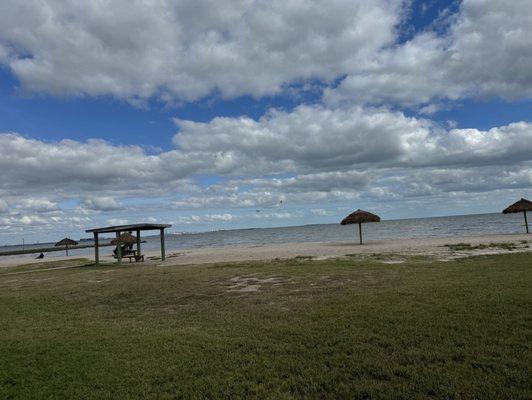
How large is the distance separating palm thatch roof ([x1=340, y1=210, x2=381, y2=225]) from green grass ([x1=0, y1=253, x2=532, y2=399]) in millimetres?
21483

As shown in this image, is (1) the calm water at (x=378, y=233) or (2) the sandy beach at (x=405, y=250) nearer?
(2) the sandy beach at (x=405, y=250)

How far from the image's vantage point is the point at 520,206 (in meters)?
33.1

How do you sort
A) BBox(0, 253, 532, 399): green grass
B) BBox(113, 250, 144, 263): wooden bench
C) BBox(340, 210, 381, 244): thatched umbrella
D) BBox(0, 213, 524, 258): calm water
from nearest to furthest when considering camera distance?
BBox(0, 253, 532, 399): green grass → BBox(113, 250, 144, 263): wooden bench → BBox(340, 210, 381, 244): thatched umbrella → BBox(0, 213, 524, 258): calm water

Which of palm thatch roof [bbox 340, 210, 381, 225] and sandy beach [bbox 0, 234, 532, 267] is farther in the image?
palm thatch roof [bbox 340, 210, 381, 225]

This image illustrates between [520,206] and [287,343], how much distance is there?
3398cm

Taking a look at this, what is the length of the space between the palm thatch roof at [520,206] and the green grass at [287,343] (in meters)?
25.9

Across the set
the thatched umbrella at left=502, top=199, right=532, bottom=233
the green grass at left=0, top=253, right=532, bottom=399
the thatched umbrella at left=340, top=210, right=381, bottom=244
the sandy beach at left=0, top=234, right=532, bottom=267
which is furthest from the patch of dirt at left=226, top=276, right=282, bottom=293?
the thatched umbrella at left=502, top=199, right=532, bottom=233

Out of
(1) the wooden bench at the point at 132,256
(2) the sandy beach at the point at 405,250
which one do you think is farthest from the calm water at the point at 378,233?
(1) the wooden bench at the point at 132,256

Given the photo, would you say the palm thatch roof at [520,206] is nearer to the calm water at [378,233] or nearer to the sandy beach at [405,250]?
the calm water at [378,233]

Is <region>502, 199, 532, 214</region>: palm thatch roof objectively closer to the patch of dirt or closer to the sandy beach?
the sandy beach

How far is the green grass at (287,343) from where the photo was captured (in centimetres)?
440

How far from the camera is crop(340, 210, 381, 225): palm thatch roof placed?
106 feet

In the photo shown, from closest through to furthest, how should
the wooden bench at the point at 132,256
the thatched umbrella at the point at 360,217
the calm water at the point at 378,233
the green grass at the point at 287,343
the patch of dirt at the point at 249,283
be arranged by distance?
the green grass at the point at 287,343 → the patch of dirt at the point at 249,283 → the wooden bench at the point at 132,256 → the thatched umbrella at the point at 360,217 → the calm water at the point at 378,233

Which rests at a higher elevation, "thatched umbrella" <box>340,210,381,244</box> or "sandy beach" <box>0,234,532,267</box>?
"thatched umbrella" <box>340,210,381,244</box>
